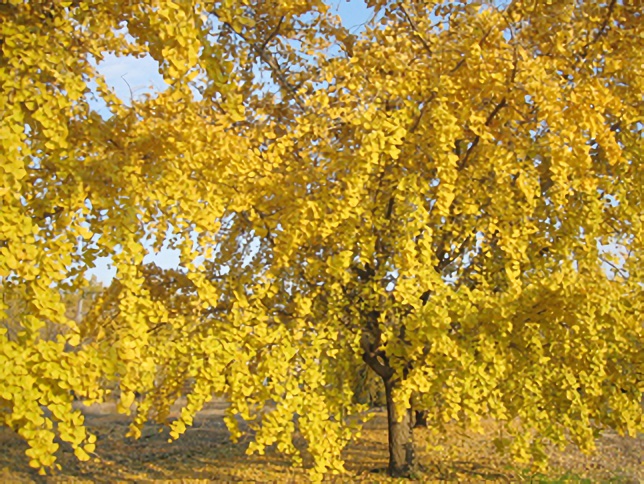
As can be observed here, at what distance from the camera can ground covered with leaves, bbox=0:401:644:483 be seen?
22.5 feet

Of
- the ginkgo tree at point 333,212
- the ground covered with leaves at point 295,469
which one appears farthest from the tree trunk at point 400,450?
the ginkgo tree at point 333,212

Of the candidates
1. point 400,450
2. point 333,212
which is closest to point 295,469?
point 400,450

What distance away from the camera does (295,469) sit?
759cm

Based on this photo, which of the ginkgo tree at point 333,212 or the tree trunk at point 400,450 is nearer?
the ginkgo tree at point 333,212

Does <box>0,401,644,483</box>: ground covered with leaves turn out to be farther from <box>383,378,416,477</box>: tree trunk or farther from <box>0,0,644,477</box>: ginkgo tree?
<box>0,0,644,477</box>: ginkgo tree

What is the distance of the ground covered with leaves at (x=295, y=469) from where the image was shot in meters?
6.87

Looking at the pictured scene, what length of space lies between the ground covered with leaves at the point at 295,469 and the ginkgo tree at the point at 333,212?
4.15 ft

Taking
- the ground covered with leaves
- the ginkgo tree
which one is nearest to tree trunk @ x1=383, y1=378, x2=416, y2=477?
the ground covered with leaves

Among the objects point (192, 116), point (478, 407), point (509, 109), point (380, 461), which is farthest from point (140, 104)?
point (380, 461)

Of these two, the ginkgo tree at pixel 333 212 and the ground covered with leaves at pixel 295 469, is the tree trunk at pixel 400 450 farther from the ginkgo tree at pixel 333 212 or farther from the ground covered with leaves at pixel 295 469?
the ginkgo tree at pixel 333 212

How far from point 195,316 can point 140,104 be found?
154 centimetres

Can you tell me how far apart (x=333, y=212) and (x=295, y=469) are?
431cm

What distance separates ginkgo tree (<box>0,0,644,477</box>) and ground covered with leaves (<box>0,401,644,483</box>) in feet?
4.15

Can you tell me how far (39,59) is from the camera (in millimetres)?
3273
